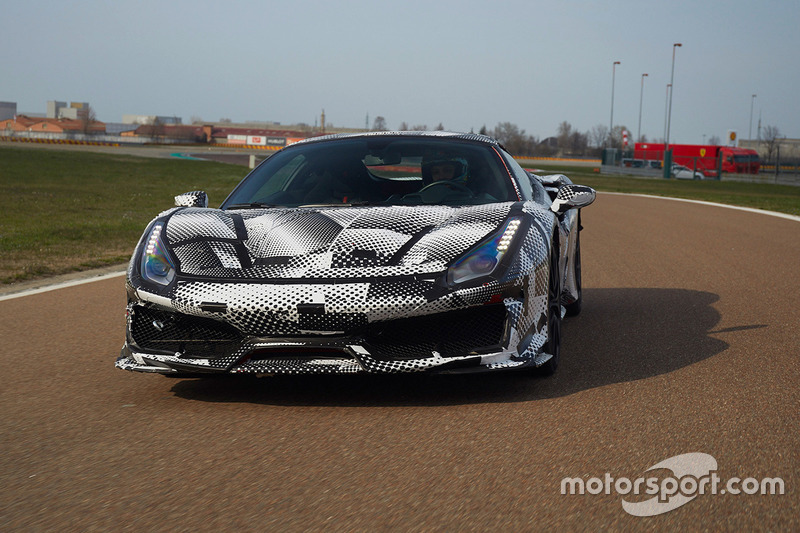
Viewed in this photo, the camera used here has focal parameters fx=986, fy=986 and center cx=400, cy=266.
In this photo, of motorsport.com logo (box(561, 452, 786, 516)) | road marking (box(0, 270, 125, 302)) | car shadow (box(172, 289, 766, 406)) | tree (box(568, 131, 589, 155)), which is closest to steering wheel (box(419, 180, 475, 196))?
car shadow (box(172, 289, 766, 406))

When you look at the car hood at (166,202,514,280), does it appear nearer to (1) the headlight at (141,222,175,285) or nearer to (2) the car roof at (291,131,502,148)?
(1) the headlight at (141,222,175,285)

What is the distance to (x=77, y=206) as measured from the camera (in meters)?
19.9

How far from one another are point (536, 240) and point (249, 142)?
414ft

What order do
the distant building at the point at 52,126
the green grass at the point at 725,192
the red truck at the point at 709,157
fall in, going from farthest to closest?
the distant building at the point at 52,126 → the red truck at the point at 709,157 → the green grass at the point at 725,192

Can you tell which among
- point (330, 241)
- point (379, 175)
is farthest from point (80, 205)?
point (330, 241)

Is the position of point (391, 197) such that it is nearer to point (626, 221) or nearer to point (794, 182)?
point (626, 221)

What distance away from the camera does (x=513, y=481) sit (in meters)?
3.31

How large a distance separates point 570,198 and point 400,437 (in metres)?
2.16

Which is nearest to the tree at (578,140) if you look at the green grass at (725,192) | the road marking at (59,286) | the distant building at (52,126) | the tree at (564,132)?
the tree at (564,132)

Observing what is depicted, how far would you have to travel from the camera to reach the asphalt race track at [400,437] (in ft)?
9.87

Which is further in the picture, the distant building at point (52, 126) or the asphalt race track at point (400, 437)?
the distant building at point (52, 126)

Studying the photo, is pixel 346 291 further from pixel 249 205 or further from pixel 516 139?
pixel 516 139

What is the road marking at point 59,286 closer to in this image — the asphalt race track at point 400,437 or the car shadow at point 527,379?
the asphalt race track at point 400,437

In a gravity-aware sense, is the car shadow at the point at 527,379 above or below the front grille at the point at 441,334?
below
